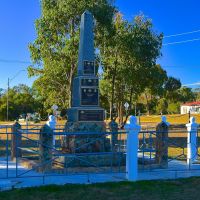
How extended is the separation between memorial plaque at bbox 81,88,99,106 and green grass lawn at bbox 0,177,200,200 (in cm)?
464

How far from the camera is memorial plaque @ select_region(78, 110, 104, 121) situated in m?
13.5

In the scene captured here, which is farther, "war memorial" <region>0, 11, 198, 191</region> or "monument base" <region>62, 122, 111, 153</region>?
"monument base" <region>62, 122, 111, 153</region>

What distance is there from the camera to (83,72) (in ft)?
46.2

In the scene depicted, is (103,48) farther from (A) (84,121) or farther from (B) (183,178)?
(B) (183,178)

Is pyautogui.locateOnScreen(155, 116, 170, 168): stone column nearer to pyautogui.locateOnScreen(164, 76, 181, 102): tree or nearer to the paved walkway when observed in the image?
the paved walkway

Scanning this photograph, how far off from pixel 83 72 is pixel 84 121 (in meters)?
1.65

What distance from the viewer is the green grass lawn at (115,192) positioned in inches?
325

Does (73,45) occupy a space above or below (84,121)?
above

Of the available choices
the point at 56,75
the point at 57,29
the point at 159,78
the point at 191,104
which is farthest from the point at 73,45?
the point at 191,104

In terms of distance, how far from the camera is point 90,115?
13562mm

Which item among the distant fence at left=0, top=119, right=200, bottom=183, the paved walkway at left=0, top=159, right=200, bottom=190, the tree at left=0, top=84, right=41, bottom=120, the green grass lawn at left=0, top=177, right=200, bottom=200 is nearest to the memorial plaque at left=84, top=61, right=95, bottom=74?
the distant fence at left=0, top=119, right=200, bottom=183

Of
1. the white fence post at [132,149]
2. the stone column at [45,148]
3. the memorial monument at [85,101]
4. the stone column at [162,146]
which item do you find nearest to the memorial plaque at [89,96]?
the memorial monument at [85,101]

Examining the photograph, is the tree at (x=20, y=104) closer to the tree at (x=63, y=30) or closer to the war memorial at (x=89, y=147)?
the tree at (x=63, y=30)

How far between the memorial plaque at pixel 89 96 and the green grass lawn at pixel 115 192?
464 centimetres
